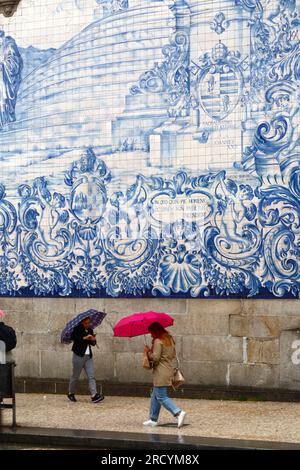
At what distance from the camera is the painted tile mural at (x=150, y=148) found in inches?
689

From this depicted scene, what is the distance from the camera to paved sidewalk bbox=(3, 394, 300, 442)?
1498 centimetres

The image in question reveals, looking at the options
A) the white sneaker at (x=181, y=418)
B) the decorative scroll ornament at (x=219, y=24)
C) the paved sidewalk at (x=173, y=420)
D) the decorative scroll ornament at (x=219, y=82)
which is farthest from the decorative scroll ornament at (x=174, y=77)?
the white sneaker at (x=181, y=418)

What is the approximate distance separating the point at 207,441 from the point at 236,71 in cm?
607

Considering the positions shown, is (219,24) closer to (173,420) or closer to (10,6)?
(10,6)

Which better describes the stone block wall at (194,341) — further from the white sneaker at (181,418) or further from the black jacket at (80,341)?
the white sneaker at (181,418)

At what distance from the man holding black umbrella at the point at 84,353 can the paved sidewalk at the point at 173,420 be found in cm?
30

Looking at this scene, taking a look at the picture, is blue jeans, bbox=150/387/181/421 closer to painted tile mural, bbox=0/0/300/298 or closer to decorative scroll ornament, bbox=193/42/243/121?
painted tile mural, bbox=0/0/300/298

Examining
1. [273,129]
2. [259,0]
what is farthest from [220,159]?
[259,0]

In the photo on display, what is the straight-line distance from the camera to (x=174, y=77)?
59.6 ft

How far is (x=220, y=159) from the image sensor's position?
1778 centimetres

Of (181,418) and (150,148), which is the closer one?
(181,418)

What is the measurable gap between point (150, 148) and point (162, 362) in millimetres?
4094

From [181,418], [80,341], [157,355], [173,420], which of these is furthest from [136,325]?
[80,341]
